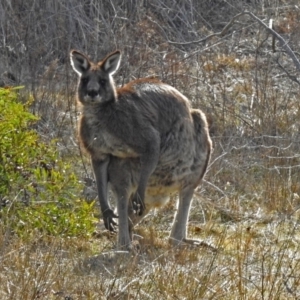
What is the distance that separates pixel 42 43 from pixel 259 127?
331 cm

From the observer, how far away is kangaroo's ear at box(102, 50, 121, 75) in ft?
25.1

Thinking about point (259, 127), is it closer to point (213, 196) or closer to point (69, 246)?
point (213, 196)

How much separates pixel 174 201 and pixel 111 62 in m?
1.53

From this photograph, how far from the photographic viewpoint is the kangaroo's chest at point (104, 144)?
7.38 metres

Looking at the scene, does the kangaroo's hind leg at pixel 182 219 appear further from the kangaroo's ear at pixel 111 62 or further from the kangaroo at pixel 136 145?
the kangaroo's ear at pixel 111 62

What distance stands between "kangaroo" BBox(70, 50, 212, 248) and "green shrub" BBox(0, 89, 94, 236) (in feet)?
1.32

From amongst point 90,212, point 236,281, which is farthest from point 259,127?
point 236,281

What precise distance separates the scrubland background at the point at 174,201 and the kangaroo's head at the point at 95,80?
0.48 m

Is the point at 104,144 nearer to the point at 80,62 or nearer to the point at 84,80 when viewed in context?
the point at 84,80

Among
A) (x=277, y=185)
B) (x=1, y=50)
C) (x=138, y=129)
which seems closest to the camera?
(x=138, y=129)

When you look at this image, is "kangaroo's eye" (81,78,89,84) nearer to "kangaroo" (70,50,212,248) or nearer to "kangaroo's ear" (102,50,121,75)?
"kangaroo" (70,50,212,248)

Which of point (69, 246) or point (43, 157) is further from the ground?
point (43, 157)

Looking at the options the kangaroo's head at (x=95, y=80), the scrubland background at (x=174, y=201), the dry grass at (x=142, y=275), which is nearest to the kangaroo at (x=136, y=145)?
the kangaroo's head at (x=95, y=80)

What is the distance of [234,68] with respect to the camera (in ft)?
40.3
